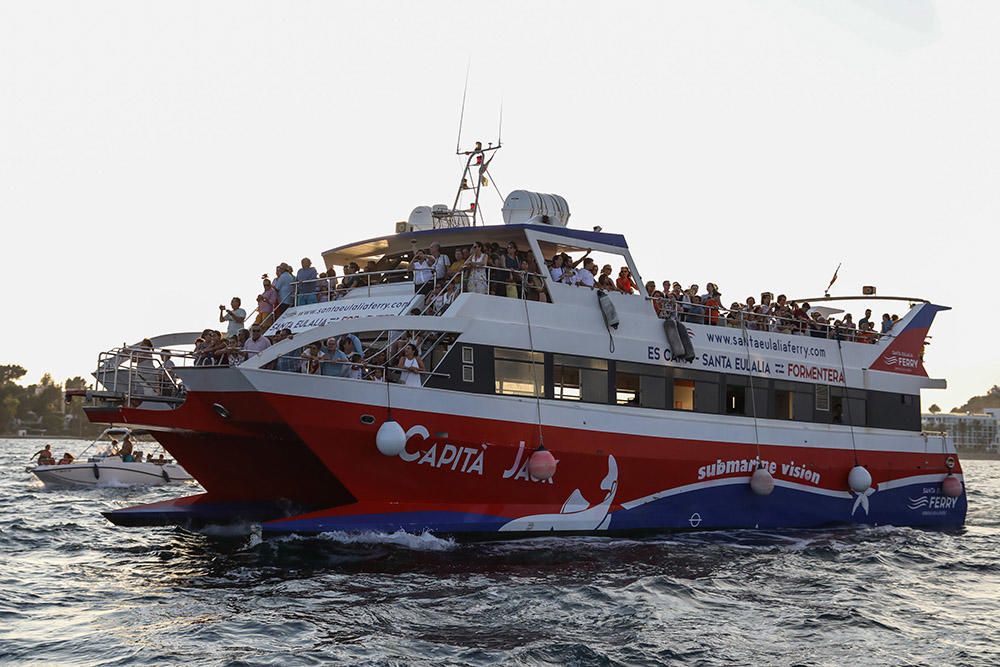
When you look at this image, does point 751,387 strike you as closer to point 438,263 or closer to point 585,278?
point 585,278

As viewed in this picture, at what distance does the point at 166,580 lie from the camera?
41.2 ft

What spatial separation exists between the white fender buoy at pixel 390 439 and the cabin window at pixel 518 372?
78.9 inches

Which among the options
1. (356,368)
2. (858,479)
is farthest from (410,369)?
(858,479)

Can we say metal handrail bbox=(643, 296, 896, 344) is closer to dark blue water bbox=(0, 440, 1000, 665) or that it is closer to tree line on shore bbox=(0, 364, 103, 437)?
dark blue water bbox=(0, 440, 1000, 665)

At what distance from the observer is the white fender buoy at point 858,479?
19.6 m

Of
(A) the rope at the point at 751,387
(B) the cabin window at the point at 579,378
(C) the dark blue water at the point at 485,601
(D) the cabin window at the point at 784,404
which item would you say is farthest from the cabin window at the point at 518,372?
(D) the cabin window at the point at 784,404

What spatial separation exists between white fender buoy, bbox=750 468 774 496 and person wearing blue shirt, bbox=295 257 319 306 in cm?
825

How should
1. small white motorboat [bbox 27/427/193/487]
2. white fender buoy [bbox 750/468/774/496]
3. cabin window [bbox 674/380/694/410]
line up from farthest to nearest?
1. small white motorboat [bbox 27/427/193/487]
2. white fender buoy [bbox 750/468/774/496]
3. cabin window [bbox 674/380/694/410]

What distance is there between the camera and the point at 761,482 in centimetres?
1797

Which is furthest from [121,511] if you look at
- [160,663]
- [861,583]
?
[861,583]

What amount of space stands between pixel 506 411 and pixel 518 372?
702mm

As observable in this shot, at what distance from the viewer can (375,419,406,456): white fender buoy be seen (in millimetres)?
13680

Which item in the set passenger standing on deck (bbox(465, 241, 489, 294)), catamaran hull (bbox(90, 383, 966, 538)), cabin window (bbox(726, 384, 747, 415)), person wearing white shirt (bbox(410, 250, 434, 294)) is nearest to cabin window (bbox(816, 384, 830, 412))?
catamaran hull (bbox(90, 383, 966, 538))

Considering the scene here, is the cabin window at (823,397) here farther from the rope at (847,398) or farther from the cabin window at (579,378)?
the cabin window at (579,378)
